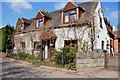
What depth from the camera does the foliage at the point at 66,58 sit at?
459 inches

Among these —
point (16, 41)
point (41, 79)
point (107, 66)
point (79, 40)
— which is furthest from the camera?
point (16, 41)

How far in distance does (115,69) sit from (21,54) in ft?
37.9

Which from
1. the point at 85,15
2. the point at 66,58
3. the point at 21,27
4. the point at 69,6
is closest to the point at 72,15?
the point at 69,6

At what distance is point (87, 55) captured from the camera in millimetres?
11352

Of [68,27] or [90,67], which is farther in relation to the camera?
[68,27]

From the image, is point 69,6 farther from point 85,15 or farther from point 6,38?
point 6,38

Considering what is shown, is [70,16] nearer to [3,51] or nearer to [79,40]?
[79,40]

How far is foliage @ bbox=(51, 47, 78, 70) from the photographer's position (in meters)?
11.7

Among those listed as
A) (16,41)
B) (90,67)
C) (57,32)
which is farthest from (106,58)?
(16,41)

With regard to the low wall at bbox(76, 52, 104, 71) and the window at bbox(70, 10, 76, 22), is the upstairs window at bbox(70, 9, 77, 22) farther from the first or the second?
the low wall at bbox(76, 52, 104, 71)

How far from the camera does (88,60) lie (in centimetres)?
1134

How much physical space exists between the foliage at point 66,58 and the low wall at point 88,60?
67cm

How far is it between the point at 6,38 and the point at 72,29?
14952 millimetres

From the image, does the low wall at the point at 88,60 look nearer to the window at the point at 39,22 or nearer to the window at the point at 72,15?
the window at the point at 72,15
